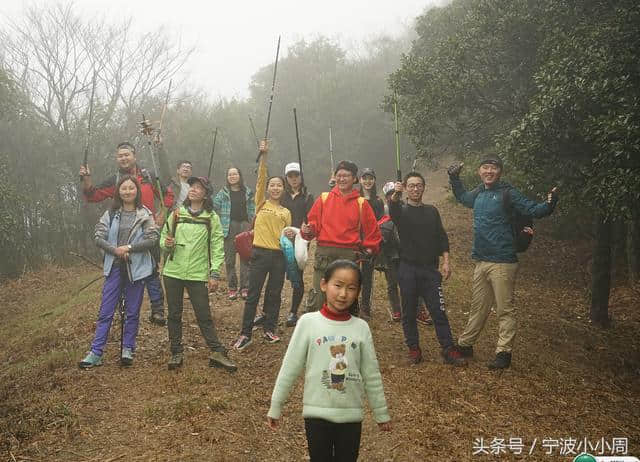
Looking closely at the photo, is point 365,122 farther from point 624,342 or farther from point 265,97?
point 624,342

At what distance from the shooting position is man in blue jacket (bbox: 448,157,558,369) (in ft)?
17.5

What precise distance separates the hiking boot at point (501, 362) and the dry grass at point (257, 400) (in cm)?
11

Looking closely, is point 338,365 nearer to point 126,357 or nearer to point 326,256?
point 326,256

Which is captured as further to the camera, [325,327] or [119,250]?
[119,250]

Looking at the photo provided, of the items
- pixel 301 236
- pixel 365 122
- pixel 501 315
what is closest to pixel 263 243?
pixel 301 236

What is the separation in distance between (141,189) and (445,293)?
21.3 feet

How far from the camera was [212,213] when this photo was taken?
18.1 feet

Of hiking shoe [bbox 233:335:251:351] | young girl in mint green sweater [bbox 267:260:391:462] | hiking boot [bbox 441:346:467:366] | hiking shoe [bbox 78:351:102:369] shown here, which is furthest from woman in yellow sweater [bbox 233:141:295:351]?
young girl in mint green sweater [bbox 267:260:391:462]

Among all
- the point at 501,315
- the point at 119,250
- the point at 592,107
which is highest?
the point at 592,107

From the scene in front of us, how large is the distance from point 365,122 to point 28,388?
25.3m

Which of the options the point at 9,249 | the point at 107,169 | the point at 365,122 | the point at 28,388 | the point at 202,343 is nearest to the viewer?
the point at 28,388

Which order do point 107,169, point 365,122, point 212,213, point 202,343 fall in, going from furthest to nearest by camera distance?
1. point 365,122
2. point 107,169
3. point 202,343
4. point 212,213

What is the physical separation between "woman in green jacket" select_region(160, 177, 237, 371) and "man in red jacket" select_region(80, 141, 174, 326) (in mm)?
751

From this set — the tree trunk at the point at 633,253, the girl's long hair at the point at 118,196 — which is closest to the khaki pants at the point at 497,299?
the girl's long hair at the point at 118,196
